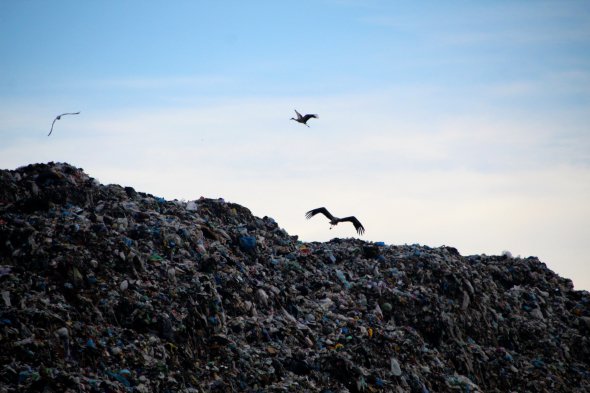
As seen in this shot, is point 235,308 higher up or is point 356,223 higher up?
point 356,223

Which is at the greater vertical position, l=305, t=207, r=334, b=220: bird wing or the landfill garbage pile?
l=305, t=207, r=334, b=220: bird wing

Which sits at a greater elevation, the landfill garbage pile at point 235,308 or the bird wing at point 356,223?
the bird wing at point 356,223

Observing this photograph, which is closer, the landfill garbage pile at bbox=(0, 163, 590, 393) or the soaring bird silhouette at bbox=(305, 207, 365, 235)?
the landfill garbage pile at bbox=(0, 163, 590, 393)

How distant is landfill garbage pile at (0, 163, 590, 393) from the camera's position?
8.20 meters

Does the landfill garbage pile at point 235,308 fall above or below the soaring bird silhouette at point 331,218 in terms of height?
below

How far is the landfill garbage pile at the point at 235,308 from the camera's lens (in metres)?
8.20

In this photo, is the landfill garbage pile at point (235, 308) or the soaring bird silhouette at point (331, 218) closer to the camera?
the landfill garbage pile at point (235, 308)

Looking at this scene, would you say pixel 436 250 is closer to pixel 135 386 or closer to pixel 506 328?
pixel 506 328

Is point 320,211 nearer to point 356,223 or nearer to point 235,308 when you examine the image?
point 356,223

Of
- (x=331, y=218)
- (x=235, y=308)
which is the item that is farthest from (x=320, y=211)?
(x=235, y=308)

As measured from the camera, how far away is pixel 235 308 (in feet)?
33.3

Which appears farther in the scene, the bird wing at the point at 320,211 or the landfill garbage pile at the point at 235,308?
the bird wing at the point at 320,211

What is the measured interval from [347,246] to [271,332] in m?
4.40

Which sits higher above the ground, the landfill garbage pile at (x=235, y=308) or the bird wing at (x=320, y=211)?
the bird wing at (x=320, y=211)
